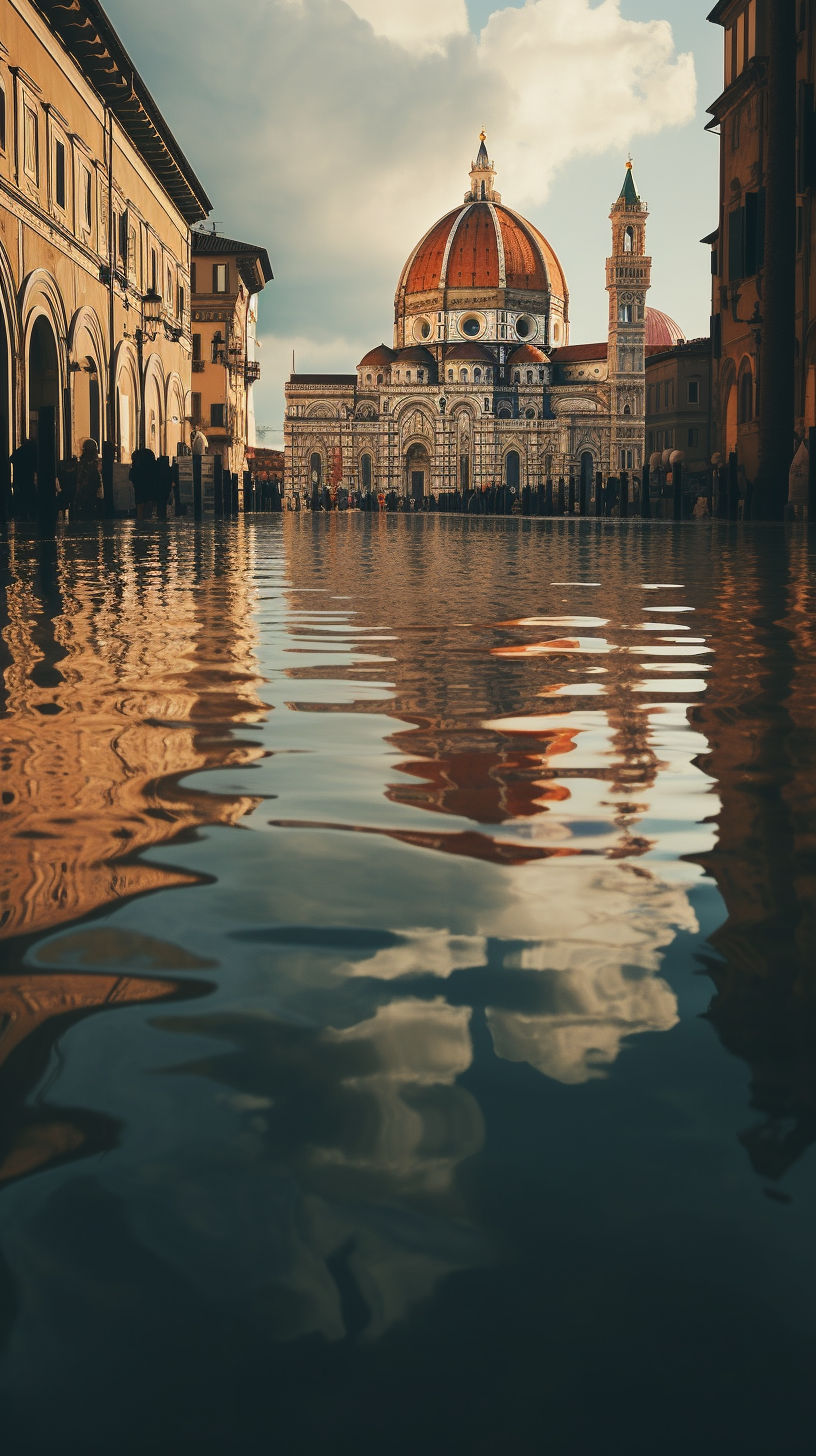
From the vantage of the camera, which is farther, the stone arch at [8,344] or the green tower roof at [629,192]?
the green tower roof at [629,192]

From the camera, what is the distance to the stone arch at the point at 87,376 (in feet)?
65.6

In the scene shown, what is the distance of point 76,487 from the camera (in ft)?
54.0

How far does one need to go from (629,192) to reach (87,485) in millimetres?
83037

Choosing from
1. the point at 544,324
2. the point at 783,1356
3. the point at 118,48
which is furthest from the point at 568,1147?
the point at 544,324

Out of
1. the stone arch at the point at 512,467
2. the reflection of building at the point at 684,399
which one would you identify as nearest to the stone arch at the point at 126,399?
the reflection of building at the point at 684,399

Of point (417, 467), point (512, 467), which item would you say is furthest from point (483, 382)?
point (417, 467)

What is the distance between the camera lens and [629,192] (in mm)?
92000

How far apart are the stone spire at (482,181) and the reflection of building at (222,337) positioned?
206ft

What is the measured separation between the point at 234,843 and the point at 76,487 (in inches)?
616

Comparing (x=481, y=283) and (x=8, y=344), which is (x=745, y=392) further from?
(x=481, y=283)

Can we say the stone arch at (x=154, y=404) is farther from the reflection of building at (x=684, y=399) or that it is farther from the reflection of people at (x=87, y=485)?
the reflection of building at (x=684, y=399)

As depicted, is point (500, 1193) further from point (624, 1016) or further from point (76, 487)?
point (76, 487)

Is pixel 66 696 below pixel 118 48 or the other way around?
below

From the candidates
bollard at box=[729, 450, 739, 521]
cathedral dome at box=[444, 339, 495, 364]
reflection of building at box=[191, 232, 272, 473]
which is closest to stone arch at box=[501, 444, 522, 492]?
cathedral dome at box=[444, 339, 495, 364]
